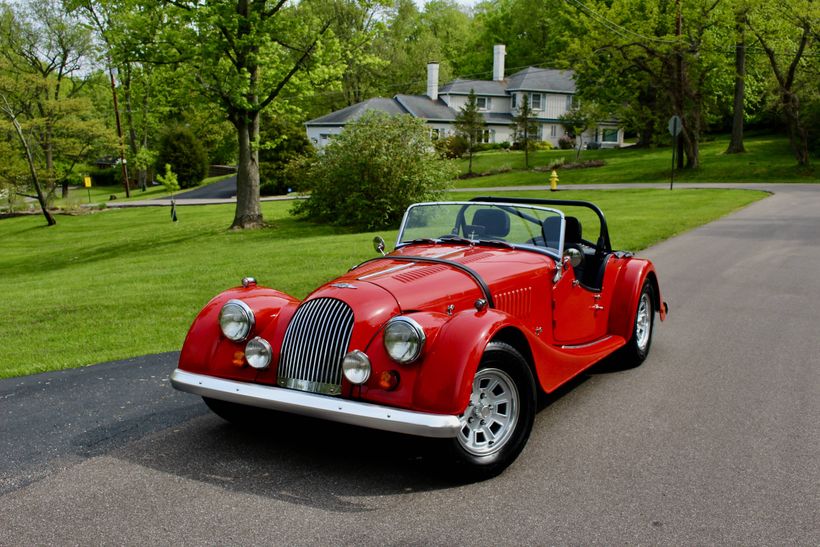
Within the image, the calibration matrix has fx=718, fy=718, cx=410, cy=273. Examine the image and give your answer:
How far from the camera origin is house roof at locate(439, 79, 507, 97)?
6725cm

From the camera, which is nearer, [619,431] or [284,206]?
[619,431]

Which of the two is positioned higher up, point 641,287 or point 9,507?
point 641,287

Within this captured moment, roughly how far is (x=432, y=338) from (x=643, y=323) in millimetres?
3572

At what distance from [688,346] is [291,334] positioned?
4.57 metres

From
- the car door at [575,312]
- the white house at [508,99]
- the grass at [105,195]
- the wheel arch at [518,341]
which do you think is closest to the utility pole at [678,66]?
the white house at [508,99]

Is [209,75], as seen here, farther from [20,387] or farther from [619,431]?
[619,431]

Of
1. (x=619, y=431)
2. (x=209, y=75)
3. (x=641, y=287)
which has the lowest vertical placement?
(x=619, y=431)

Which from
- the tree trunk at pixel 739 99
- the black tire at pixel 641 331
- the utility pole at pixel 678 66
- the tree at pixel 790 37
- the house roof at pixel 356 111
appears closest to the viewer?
the black tire at pixel 641 331

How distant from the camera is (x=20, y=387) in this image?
6359 mm

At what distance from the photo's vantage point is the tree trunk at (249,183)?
2284 cm

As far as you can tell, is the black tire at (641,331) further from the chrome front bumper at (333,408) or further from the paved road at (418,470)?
the chrome front bumper at (333,408)

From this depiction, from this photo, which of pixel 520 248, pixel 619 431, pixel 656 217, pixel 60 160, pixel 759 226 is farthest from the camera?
pixel 60 160

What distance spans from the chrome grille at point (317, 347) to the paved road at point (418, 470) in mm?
514

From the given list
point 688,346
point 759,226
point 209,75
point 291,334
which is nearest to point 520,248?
point 291,334
